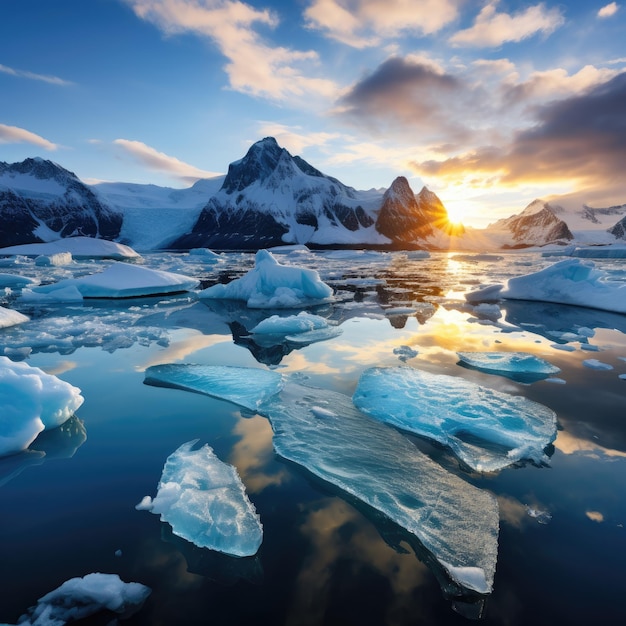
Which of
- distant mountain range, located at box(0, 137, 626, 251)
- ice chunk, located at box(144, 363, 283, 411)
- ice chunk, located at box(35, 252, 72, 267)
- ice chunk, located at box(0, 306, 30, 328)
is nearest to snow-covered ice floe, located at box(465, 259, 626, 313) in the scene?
ice chunk, located at box(144, 363, 283, 411)

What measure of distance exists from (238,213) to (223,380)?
136805mm

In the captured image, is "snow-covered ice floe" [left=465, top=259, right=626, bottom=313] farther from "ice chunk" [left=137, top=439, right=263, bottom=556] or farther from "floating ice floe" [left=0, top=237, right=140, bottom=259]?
"floating ice floe" [left=0, top=237, right=140, bottom=259]

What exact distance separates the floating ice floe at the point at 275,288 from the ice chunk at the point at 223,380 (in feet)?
22.9

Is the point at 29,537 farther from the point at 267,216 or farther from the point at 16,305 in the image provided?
the point at 267,216

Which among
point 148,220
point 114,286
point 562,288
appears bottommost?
point 114,286

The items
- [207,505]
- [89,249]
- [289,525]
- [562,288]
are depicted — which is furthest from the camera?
[89,249]

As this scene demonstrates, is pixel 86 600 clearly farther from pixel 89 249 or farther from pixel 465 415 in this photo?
pixel 89 249

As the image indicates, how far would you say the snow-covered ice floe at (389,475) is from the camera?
2.44 meters

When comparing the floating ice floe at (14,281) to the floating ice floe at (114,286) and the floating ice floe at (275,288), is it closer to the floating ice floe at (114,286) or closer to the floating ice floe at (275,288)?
the floating ice floe at (114,286)

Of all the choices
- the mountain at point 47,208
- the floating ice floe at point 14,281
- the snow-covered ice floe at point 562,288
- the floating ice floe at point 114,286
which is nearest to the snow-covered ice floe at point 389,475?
the snow-covered ice floe at point 562,288

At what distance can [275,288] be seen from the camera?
13898 mm

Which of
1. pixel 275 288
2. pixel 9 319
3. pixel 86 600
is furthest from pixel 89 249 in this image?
pixel 86 600

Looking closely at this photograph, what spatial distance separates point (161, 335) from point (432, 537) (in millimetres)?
7576

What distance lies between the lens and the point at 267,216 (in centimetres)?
12912
